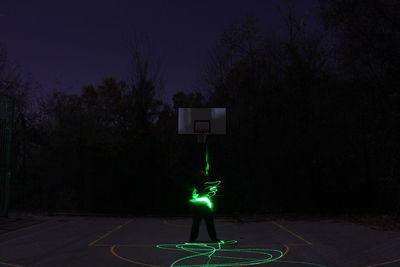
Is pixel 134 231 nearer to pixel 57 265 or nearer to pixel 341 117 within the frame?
pixel 57 265

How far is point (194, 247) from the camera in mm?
6957

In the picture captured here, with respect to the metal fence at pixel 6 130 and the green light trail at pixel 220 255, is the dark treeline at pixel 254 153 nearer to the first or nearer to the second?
the metal fence at pixel 6 130

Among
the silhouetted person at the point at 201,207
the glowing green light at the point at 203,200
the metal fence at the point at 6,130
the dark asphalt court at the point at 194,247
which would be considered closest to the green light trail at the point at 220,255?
the dark asphalt court at the point at 194,247

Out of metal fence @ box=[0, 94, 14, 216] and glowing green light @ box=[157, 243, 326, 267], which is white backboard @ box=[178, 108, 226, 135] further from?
metal fence @ box=[0, 94, 14, 216]

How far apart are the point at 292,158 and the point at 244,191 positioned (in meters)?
2.44

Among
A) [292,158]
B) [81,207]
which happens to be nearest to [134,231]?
[81,207]

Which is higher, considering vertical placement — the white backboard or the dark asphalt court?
the white backboard

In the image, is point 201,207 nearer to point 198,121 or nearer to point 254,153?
point 198,121

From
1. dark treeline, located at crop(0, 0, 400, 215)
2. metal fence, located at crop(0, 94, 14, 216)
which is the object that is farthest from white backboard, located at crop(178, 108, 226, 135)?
metal fence, located at crop(0, 94, 14, 216)

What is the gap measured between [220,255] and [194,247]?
968 millimetres

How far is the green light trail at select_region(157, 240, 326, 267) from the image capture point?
18.0ft

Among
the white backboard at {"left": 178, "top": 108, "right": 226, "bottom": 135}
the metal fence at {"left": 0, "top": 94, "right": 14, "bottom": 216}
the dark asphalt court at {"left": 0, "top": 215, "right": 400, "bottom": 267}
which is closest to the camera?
the dark asphalt court at {"left": 0, "top": 215, "right": 400, "bottom": 267}

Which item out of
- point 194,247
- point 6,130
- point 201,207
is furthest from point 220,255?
point 6,130

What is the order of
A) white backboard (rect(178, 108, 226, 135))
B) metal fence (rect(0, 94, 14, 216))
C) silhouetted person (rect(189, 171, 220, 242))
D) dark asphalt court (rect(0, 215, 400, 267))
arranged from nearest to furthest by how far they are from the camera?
dark asphalt court (rect(0, 215, 400, 267))
silhouetted person (rect(189, 171, 220, 242))
metal fence (rect(0, 94, 14, 216))
white backboard (rect(178, 108, 226, 135))
